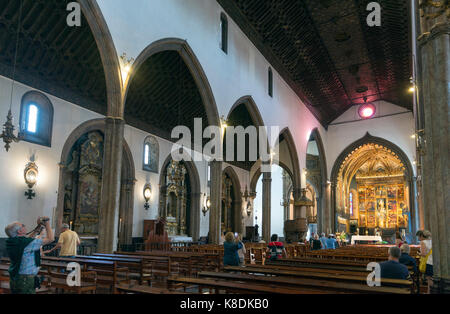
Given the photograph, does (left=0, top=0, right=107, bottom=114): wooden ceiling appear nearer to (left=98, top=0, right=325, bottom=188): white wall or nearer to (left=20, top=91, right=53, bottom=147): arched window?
(left=20, top=91, right=53, bottom=147): arched window

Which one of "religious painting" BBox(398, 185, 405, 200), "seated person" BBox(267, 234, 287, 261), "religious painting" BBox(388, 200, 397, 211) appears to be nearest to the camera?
"seated person" BBox(267, 234, 287, 261)

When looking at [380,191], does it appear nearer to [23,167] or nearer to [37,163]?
[37,163]

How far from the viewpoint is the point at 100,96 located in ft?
49.5

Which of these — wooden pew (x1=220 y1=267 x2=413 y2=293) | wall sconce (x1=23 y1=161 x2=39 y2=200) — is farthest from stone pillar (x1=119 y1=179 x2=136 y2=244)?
wooden pew (x1=220 y1=267 x2=413 y2=293)

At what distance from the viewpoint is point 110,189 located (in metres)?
9.21

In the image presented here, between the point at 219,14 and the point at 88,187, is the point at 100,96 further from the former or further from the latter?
the point at 219,14

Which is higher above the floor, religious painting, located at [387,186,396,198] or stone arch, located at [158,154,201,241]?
religious painting, located at [387,186,396,198]

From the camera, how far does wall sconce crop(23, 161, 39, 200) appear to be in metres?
12.1

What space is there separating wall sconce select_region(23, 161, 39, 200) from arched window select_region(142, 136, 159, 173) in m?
5.89

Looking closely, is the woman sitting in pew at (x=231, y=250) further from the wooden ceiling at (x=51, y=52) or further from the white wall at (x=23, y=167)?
the wooden ceiling at (x=51, y=52)

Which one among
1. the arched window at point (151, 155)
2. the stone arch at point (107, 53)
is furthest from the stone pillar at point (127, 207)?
the stone arch at point (107, 53)

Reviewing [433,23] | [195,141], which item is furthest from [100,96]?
[433,23]

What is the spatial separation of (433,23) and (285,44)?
12532 mm

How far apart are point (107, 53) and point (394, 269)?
783 cm
